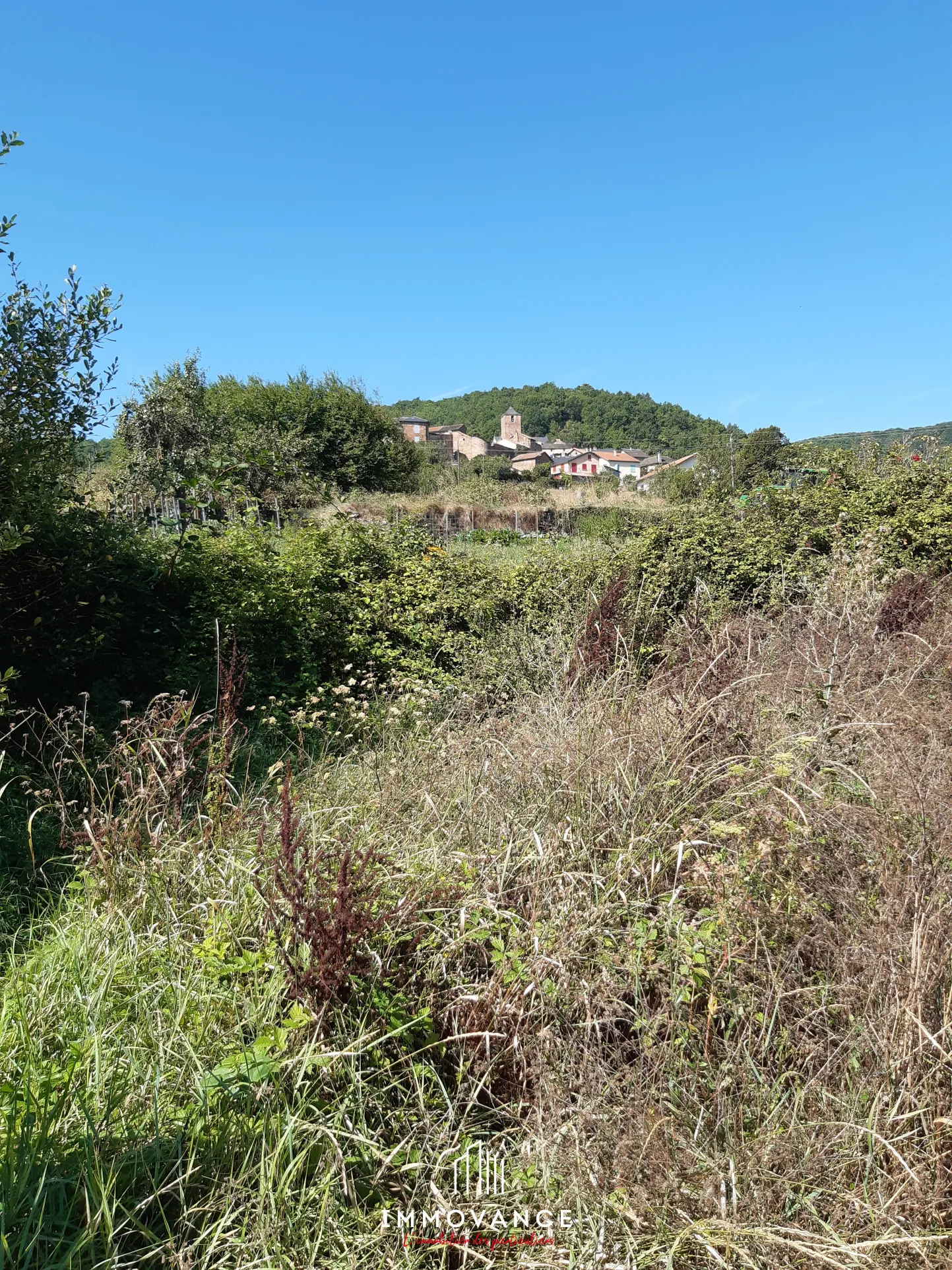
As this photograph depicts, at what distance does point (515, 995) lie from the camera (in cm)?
223

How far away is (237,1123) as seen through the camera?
1.86 m

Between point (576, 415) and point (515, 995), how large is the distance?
436 feet

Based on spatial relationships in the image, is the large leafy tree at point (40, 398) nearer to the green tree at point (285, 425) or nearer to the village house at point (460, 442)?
the green tree at point (285, 425)

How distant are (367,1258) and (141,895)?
137 centimetres

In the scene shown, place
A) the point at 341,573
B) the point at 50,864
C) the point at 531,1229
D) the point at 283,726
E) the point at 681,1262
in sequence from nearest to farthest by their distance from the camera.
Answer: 1. the point at 681,1262
2. the point at 531,1229
3. the point at 50,864
4. the point at 283,726
5. the point at 341,573

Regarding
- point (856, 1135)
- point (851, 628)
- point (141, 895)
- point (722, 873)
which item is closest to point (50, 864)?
point (141, 895)

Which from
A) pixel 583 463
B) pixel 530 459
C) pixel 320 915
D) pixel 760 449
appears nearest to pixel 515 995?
pixel 320 915

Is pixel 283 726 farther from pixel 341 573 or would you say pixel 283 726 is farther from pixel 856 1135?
pixel 856 1135

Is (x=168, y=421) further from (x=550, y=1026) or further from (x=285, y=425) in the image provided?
(x=550, y=1026)

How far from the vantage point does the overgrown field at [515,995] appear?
172cm

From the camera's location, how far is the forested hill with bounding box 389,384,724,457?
373 feet

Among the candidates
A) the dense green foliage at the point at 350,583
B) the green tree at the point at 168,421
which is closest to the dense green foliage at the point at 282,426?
the green tree at the point at 168,421

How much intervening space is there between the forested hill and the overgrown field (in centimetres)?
11120

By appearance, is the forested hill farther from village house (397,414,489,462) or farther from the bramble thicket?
the bramble thicket
